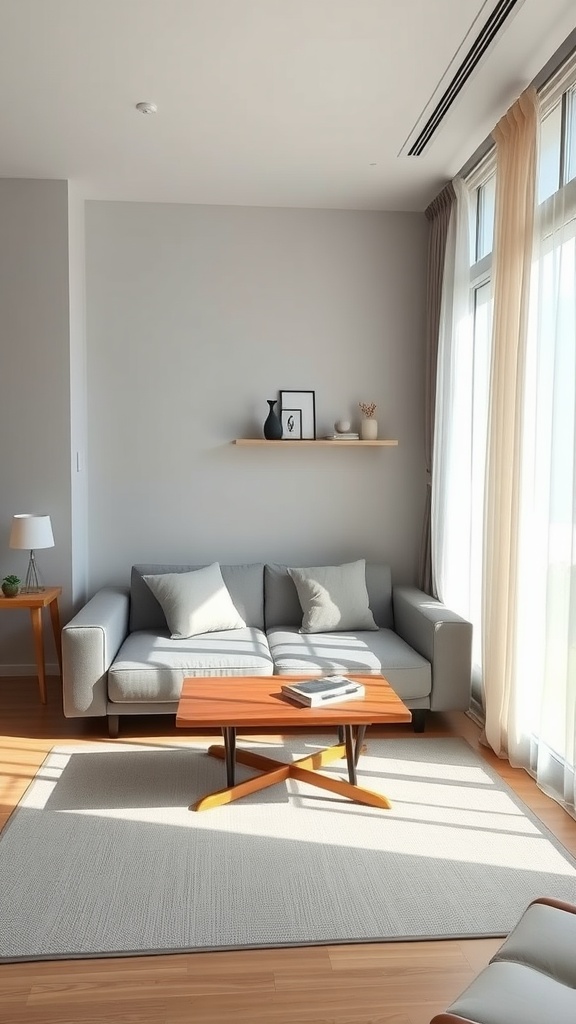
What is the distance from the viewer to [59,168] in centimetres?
456

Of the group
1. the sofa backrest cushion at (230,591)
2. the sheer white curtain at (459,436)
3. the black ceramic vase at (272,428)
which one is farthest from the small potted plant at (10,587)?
the sheer white curtain at (459,436)

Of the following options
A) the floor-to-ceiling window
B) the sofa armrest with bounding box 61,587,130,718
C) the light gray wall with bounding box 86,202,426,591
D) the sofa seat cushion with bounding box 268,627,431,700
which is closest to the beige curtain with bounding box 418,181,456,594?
the light gray wall with bounding box 86,202,426,591

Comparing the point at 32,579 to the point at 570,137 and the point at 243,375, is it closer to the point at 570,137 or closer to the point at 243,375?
the point at 243,375

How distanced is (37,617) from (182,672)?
3.52ft

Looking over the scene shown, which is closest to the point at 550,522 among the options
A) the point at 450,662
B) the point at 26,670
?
the point at 450,662

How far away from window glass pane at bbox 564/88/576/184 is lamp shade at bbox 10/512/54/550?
3186mm

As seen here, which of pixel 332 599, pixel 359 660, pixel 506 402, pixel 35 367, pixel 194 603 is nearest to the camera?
pixel 506 402

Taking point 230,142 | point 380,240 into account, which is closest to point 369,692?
point 230,142

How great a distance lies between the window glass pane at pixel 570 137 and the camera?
3387 mm

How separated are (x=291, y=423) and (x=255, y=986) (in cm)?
357

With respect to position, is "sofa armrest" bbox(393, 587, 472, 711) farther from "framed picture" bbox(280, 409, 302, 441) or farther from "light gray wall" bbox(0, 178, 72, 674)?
"light gray wall" bbox(0, 178, 72, 674)

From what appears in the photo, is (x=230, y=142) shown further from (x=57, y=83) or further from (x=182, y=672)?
(x=182, y=672)

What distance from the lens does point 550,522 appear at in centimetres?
340

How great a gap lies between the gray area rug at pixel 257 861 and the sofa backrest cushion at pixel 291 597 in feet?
4.40
